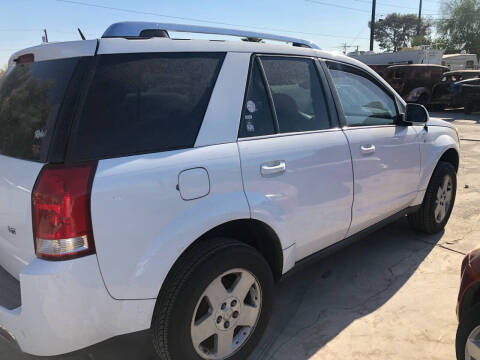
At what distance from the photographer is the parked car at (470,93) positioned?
1573 cm

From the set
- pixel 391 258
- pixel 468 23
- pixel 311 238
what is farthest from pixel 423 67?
pixel 468 23

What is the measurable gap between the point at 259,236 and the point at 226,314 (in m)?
0.50

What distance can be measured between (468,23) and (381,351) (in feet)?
194

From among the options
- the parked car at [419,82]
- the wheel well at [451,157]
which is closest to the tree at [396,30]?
the parked car at [419,82]

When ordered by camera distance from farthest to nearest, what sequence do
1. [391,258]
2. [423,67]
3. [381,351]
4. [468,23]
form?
1. [468,23]
2. [423,67]
3. [391,258]
4. [381,351]

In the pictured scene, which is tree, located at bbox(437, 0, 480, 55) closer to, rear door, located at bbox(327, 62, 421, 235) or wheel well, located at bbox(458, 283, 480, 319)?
rear door, located at bbox(327, 62, 421, 235)

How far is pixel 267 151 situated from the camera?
7.90 ft

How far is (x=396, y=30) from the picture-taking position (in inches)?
3140

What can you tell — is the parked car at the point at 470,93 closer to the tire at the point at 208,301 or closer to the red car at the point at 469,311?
the red car at the point at 469,311

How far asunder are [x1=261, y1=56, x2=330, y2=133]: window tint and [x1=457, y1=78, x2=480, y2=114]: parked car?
15.4 m

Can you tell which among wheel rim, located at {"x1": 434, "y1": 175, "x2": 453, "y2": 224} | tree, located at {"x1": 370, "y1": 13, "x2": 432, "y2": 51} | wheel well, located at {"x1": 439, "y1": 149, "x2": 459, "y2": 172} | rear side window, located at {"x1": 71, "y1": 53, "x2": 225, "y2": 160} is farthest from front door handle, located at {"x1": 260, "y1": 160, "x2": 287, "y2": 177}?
tree, located at {"x1": 370, "y1": 13, "x2": 432, "y2": 51}

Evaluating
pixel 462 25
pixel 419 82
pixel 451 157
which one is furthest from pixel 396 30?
pixel 451 157

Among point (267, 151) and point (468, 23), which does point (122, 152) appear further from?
point (468, 23)

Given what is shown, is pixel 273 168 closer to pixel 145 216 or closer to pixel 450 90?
pixel 145 216
